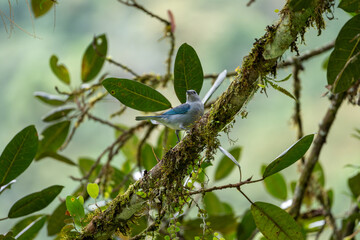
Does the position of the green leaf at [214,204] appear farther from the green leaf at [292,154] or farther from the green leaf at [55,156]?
the green leaf at [292,154]

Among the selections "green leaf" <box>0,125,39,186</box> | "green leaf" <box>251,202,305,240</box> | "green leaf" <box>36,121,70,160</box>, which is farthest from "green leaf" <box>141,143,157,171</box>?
"green leaf" <box>251,202,305,240</box>

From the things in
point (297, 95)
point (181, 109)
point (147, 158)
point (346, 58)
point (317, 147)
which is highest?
point (297, 95)

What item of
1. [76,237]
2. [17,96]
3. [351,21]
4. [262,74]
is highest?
[17,96]

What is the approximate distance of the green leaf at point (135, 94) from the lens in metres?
1.69

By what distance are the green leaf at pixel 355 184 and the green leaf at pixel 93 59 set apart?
6.08 feet

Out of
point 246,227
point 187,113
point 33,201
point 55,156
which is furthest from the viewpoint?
point 55,156

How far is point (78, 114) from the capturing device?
2998mm

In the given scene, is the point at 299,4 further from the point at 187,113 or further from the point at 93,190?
the point at 93,190

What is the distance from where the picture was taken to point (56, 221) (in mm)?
2365

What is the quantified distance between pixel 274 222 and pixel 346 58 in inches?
27.1

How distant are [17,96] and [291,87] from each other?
217 inches

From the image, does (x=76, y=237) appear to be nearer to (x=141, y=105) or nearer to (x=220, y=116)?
(x=141, y=105)

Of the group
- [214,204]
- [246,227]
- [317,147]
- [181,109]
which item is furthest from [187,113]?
[214,204]

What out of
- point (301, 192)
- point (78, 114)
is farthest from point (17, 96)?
point (301, 192)
